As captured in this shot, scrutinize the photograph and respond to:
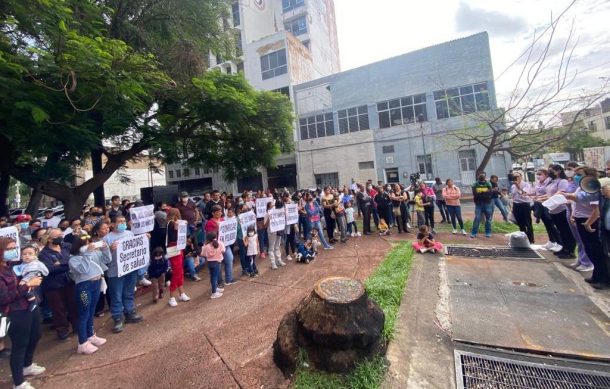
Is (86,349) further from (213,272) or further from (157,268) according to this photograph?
(213,272)

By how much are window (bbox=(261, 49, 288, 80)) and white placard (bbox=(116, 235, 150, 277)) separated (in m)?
25.3

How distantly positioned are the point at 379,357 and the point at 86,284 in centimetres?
405

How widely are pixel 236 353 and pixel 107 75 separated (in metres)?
6.51

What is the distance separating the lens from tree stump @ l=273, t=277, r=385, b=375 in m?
2.80

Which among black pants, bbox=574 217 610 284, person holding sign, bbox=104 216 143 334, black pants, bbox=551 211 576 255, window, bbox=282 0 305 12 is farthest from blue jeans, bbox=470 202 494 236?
window, bbox=282 0 305 12

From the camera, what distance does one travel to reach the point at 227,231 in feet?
20.5

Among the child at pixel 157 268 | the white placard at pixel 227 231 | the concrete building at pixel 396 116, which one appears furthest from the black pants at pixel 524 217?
the concrete building at pixel 396 116

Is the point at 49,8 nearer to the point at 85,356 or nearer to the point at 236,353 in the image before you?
the point at 85,356

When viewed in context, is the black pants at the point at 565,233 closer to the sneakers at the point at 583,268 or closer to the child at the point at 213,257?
the sneakers at the point at 583,268

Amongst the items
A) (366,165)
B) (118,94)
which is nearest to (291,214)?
(118,94)

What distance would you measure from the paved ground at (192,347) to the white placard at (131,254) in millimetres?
913

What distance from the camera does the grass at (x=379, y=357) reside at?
266cm

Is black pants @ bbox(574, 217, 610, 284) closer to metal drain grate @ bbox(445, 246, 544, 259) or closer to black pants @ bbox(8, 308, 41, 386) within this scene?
metal drain grate @ bbox(445, 246, 544, 259)

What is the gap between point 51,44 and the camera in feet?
18.9
